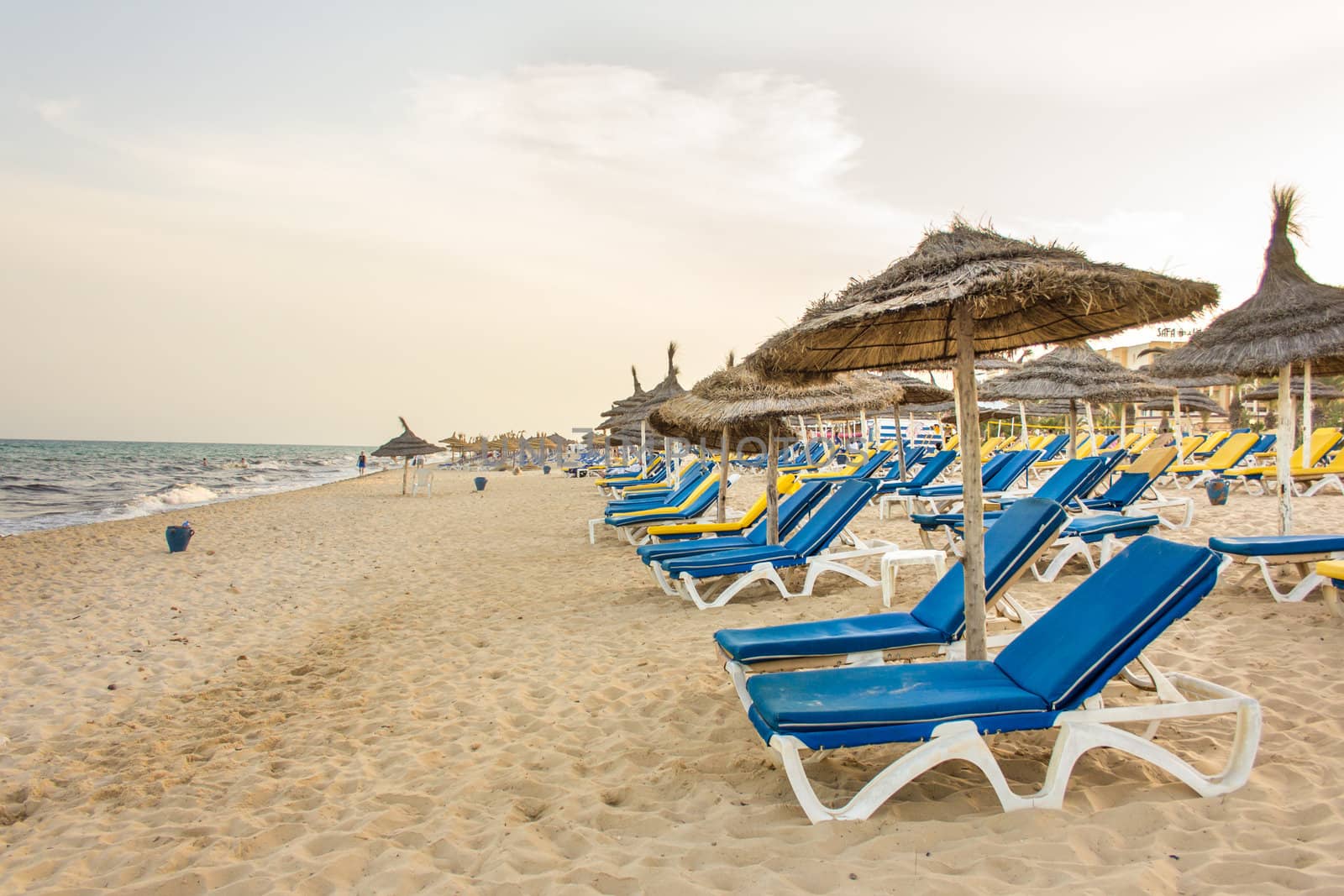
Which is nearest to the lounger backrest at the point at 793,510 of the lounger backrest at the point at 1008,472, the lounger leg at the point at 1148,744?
the lounger backrest at the point at 1008,472

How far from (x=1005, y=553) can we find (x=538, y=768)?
7.08 ft

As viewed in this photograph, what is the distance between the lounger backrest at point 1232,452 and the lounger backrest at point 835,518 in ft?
30.8

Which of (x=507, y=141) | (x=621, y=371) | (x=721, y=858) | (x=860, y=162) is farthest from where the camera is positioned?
(x=621, y=371)

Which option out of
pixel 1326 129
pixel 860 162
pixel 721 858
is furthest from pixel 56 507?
pixel 1326 129

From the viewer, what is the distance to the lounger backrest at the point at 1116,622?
7.10ft

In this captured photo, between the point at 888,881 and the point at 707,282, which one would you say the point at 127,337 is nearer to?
the point at 707,282

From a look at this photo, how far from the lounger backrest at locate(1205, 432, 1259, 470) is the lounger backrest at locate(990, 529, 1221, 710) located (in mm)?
11440

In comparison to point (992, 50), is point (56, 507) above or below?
below

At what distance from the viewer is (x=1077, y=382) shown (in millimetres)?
10039

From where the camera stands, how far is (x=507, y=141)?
46.4 ft

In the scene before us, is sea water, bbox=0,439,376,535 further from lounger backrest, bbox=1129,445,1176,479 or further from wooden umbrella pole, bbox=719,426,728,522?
lounger backrest, bbox=1129,445,1176,479

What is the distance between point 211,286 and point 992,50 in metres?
24.8

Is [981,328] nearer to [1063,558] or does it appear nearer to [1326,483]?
[1063,558]

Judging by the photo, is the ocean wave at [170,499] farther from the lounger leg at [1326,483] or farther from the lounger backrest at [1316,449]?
the lounger backrest at [1316,449]
